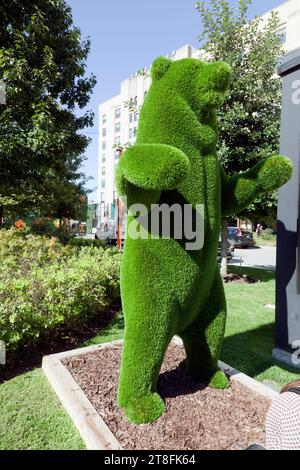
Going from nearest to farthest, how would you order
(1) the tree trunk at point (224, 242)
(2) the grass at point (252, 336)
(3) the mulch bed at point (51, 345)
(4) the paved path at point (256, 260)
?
(3) the mulch bed at point (51, 345) < (2) the grass at point (252, 336) < (1) the tree trunk at point (224, 242) < (4) the paved path at point (256, 260)

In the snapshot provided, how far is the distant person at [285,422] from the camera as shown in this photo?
1.53m

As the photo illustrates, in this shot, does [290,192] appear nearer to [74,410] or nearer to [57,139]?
[74,410]

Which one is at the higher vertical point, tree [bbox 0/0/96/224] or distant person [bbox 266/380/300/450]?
tree [bbox 0/0/96/224]

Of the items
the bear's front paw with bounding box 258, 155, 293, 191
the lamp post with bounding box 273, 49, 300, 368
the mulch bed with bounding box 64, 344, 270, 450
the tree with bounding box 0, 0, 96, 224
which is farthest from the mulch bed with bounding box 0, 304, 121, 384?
the tree with bounding box 0, 0, 96, 224

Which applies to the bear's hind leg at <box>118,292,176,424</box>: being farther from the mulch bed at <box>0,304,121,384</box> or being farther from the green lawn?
the mulch bed at <box>0,304,121,384</box>

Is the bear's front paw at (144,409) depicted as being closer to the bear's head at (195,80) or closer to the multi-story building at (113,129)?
the bear's head at (195,80)

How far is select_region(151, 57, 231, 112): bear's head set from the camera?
7.64 ft

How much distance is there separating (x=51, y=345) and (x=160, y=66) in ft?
12.1

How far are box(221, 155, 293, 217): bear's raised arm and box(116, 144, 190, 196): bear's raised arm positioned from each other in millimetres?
966

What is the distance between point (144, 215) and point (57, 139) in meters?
5.62

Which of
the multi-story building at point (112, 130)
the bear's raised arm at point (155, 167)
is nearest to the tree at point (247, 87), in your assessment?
the bear's raised arm at point (155, 167)

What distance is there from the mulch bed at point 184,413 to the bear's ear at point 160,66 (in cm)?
269

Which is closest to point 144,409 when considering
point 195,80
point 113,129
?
point 195,80

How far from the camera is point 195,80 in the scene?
2385 millimetres
